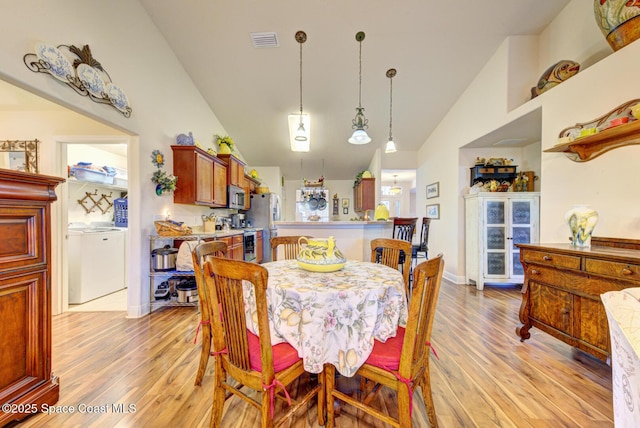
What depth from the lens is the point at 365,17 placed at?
308cm

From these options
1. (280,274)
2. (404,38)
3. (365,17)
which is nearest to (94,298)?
(280,274)

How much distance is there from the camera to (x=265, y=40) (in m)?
3.37

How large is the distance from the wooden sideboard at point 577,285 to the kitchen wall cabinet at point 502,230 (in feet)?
5.62

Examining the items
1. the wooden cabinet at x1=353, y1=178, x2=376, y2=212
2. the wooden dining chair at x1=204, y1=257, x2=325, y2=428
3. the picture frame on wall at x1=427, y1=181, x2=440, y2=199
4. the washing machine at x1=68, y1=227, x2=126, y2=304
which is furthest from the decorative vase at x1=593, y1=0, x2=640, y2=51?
the washing machine at x1=68, y1=227, x2=126, y2=304

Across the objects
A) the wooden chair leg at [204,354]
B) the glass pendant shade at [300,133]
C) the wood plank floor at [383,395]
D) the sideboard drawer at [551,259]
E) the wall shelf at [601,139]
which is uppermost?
the glass pendant shade at [300,133]

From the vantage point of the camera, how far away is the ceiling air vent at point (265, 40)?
329 centimetres

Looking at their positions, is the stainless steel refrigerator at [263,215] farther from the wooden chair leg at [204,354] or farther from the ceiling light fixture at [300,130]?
the wooden chair leg at [204,354]

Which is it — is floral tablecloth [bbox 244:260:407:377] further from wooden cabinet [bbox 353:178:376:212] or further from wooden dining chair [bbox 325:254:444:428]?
wooden cabinet [bbox 353:178:376:212]

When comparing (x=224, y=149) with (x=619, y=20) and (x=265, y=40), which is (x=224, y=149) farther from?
(x=619, y=20)

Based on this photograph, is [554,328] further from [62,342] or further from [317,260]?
[62,342]

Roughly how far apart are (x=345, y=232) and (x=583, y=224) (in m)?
2.24

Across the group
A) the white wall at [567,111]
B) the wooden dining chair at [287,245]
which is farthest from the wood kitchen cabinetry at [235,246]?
the white wall at [567,111]

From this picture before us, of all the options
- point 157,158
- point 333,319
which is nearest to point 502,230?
point 333,319

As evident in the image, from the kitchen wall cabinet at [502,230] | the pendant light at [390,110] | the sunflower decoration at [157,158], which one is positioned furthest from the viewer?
the kitchen wall cabinet at [502,230]
